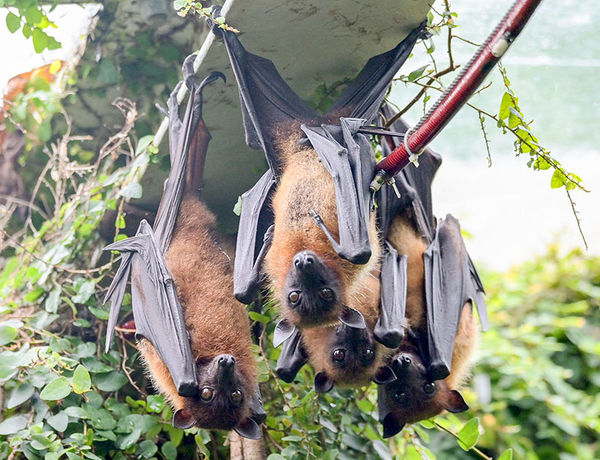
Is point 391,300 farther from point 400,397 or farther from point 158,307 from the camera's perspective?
point 158,307

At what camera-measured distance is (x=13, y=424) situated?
4.05 meters

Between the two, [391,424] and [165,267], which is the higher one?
[165,267]

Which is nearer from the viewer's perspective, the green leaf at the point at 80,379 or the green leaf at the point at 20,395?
the green leaf at the point at 80,379

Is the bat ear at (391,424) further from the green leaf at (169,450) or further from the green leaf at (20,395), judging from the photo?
the green leaf at (20,395)

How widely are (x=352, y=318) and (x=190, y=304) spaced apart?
1.11m

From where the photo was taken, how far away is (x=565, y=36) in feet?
19.0

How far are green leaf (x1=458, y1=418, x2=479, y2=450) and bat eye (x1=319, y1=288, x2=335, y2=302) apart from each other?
1279mm

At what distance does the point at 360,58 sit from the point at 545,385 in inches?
203

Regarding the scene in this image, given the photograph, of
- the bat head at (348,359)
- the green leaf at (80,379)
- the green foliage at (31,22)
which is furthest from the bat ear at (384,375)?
the green foliage at (31,22)

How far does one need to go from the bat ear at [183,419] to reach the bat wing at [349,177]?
4.31 ft

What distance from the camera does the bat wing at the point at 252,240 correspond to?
3.54 meters

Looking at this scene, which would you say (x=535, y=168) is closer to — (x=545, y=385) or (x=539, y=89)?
(x=539, y=89)

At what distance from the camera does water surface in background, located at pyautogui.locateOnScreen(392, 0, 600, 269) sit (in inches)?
223

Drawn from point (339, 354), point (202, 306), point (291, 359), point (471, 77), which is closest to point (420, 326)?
point (339, 354)
